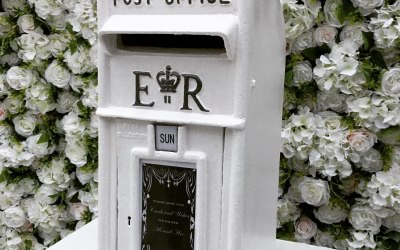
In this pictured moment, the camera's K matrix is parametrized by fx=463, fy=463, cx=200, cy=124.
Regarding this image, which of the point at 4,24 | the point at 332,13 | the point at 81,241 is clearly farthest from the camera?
the point at 4,24

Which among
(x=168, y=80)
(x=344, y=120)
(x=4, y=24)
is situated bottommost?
(x=344, y=120)

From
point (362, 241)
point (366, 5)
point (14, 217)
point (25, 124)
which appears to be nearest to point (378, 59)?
point (366, 5)

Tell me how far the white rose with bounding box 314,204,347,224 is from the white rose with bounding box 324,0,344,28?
1.98 feet

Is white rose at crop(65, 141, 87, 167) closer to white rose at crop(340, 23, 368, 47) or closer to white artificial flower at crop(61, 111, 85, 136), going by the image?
white artificial flower at crop(61, 111, 85, 136)

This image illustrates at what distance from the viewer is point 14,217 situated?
80.1 inches

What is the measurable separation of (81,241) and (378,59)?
1072mm

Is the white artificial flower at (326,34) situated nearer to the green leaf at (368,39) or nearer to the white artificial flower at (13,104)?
the green leaf at (368,39)

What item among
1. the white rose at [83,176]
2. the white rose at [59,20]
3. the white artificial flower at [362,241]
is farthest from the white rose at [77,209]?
the white artificial flower at [362,241]

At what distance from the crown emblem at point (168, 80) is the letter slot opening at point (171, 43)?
1.9 inches

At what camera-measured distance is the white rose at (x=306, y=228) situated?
1609 mm

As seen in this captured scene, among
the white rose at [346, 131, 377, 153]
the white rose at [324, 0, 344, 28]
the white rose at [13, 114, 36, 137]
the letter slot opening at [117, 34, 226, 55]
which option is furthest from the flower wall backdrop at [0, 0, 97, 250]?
the white rose at [346, 131, 377, 153]

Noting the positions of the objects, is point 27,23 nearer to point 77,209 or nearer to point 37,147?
point 37,147

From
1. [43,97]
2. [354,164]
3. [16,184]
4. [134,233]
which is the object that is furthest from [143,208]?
[16,184]

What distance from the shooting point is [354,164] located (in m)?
1.53
